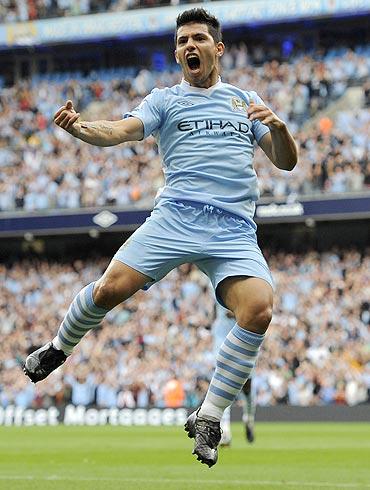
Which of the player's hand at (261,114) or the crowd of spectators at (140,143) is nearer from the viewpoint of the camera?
the player's hand at (261,114)

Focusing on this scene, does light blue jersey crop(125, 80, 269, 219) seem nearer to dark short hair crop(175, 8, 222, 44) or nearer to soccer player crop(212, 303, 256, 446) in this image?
dark short hair crop(175, 8, 222, 44)

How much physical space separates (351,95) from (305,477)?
76.1 ft

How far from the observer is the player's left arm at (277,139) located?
7.31 m

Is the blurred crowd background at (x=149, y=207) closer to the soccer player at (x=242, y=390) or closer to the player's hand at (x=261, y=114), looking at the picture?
the soccer player at (x=242, y=390)

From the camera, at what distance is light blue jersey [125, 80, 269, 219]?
792 cm

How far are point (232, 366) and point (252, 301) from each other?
0.48 metres

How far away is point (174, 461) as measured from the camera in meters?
12.6

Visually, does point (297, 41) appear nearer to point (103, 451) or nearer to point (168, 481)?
point (103, 451)

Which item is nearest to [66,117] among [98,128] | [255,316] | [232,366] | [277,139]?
[98,128]

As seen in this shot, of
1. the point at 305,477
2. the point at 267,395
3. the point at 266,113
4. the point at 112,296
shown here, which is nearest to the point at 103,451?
the point at 305,477

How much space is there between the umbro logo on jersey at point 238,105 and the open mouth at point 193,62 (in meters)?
0.37

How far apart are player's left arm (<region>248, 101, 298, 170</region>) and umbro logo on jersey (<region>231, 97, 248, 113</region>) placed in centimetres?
26

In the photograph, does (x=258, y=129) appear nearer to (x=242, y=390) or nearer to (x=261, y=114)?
(x=261, y=114)

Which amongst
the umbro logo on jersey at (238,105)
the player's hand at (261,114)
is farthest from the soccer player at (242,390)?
the player's hand at (261,114)
